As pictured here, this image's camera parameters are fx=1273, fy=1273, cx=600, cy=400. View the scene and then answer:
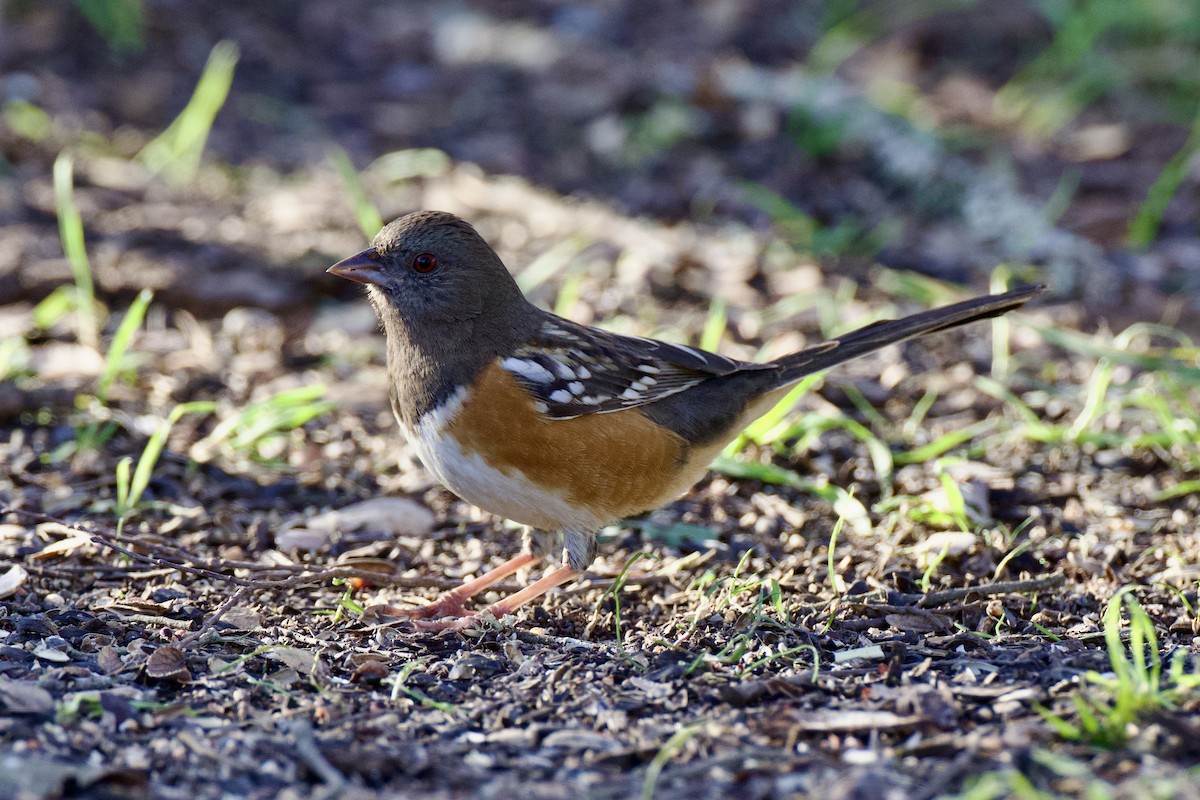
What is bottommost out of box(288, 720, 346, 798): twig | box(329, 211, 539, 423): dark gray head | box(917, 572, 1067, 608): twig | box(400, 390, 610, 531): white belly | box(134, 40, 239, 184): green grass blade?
box(288, 720, 346, 798): twig

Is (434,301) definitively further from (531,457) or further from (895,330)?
(895,330)

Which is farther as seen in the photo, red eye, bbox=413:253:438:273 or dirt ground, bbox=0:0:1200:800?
red eye, bbox=413:253:438:273

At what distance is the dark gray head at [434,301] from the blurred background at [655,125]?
76.9 inches

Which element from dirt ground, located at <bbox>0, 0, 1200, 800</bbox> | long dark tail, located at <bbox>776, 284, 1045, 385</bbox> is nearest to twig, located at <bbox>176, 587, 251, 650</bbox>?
dirt ground, located at <bbox>0, 0, 1200, 800</bbox>

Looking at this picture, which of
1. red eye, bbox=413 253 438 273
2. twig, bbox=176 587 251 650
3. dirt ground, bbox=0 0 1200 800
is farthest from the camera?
red eye, bbox=413 253 438 273

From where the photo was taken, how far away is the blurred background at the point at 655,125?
18.9ft

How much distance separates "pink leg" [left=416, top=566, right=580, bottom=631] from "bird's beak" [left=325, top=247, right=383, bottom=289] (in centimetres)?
95

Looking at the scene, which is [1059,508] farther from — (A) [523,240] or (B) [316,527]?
(A) [523,240]

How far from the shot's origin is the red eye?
11.7 ft

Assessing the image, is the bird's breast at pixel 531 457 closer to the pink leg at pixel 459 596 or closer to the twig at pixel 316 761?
the pink leg at pixel 459 596

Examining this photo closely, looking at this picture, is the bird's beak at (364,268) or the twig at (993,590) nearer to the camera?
the twig at (993,590)

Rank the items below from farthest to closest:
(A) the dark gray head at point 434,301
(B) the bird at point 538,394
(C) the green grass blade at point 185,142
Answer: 1. (C) the green grass blade at point 185,142
2. (A) the dark gray head at point 434,301
3. (B) the bird at point 538,394

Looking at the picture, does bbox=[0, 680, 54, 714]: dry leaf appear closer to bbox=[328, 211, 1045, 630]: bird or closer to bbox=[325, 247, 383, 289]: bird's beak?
bbox=[328, 211, 1045, 630]: bird

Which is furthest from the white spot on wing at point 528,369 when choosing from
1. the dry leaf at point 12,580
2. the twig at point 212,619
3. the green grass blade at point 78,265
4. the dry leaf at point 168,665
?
the green grass blade at point 78,265
